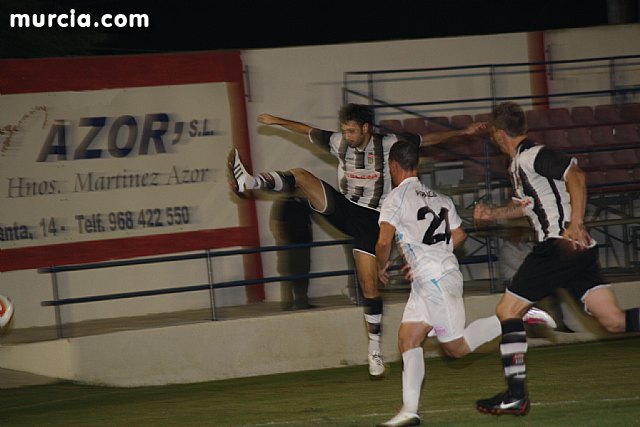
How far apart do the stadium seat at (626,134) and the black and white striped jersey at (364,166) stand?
6106 millimetres

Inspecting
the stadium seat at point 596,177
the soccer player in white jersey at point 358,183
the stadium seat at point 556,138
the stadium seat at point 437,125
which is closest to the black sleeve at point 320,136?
the soccer player in white jersey at point 358,183

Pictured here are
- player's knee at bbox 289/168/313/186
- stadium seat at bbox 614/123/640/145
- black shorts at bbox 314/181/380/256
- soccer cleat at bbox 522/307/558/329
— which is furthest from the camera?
stadium seat at bbox 614/123/640/145

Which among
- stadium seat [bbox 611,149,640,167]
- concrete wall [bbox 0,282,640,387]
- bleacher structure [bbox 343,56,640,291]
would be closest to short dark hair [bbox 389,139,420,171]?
concrete wall [bbox 0,282,640,387]

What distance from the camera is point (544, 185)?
7.77m

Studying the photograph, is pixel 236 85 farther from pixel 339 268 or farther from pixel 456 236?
pixel 456 236

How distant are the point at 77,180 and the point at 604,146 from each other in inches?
290

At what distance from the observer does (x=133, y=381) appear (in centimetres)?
1178

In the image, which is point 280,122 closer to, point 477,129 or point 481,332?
point 477,129

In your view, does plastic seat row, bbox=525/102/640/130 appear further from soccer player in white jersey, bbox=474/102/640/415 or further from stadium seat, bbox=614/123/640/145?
soccer player in white jersey, bbox=474/102/640/415

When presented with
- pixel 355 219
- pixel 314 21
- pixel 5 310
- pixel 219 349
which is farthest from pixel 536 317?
pixel 314 21

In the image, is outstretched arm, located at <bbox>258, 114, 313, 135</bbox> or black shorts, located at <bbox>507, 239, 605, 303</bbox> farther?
outstretched arm, located at <bbox>258, 114, 313, 135</bbox>

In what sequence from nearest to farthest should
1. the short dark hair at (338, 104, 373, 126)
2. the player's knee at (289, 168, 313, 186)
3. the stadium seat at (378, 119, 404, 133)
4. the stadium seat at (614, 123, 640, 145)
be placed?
the short dark hair at (338, 104, 373, 126), the player's knee at (289, 168, 313, 186), the stadium seat at (378, 119, 404, 133), the stadium seat at (614, 123, 640, 145)

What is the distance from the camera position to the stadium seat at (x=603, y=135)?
1595cm

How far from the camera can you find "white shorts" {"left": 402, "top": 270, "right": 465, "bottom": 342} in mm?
7562
